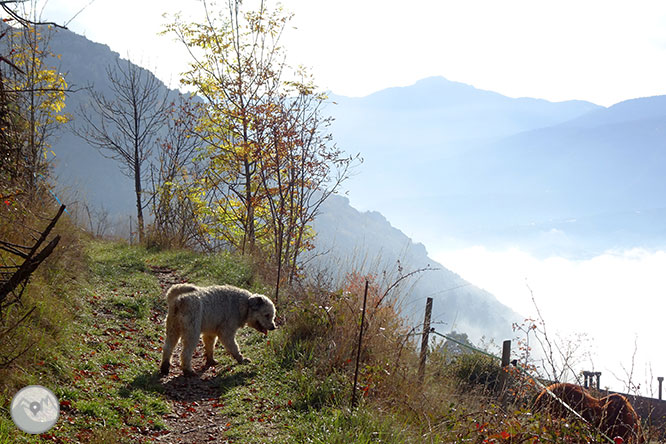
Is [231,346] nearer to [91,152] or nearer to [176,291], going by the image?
[176,291]

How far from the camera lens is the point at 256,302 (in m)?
7.36

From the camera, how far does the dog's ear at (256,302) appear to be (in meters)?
7.35

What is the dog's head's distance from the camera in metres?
7.36

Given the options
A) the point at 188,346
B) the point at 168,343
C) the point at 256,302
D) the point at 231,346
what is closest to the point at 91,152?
the point at 256,302

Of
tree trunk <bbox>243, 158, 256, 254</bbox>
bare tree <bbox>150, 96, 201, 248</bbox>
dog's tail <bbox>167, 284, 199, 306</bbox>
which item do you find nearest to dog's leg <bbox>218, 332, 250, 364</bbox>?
dog's tail <bbox>167, 284, 199, 306</bbox>

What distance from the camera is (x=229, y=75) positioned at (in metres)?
16.4

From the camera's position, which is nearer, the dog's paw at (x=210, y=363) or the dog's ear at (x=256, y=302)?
the dog's paw at (x=210, y=363)

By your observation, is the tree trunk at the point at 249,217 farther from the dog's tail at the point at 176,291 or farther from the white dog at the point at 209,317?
the dog's tail at the point at 176,291

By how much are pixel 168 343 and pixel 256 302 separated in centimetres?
145

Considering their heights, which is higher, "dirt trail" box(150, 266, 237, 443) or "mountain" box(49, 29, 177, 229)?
"mountain" box(49, 29, 177, 229)

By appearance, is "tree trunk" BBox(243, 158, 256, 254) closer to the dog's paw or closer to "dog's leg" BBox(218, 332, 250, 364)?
the dog's paw

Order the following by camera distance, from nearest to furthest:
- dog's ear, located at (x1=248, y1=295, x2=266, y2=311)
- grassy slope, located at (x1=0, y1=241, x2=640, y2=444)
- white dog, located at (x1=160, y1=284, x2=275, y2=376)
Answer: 1. grassy slope, located at (x1=0, y1=241, x2=640, y2=444)
2. white dog, located at (x1=160, y1=284, x2=275, y2=376)
3. dog's ear, located at (x1=248, y1=295, x2=266, y2=311)

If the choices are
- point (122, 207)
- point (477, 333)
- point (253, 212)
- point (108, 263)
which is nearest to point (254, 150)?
point (253, 212)

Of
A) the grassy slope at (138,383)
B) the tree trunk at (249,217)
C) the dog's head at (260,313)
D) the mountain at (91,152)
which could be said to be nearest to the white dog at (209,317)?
the dog's head at (260,313)
